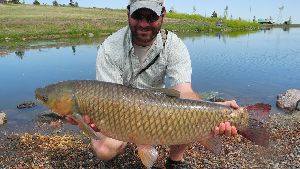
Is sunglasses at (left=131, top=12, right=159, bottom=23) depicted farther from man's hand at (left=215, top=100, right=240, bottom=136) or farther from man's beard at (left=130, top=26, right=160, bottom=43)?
man's hand at (left=215, top=100, right=240, bottom=136)

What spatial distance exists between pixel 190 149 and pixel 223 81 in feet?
30.9

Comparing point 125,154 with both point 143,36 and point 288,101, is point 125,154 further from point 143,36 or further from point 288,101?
point 288,101

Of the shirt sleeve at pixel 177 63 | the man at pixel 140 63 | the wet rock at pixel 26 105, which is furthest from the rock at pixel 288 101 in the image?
the shirt sleeve at pixel 177 63

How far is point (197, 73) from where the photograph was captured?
1692 centimetres

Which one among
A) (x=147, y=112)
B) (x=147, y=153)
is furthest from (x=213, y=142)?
(x=147, y=112)

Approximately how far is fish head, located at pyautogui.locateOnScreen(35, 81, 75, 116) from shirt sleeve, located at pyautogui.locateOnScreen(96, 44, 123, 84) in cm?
90

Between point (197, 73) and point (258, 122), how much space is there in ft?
43.5

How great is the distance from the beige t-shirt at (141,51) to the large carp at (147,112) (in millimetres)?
1125

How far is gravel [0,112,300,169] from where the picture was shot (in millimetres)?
5707

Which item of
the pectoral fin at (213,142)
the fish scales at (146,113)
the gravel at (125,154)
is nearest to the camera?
the fish scales at (146,113)

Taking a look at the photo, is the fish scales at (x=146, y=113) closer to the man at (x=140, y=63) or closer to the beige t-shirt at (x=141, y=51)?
the man at (x=140, y=63)

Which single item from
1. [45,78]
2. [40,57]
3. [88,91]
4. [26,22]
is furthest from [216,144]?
[26,22]

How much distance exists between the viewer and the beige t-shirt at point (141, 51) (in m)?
4.77

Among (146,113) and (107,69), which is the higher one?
(107,69)
